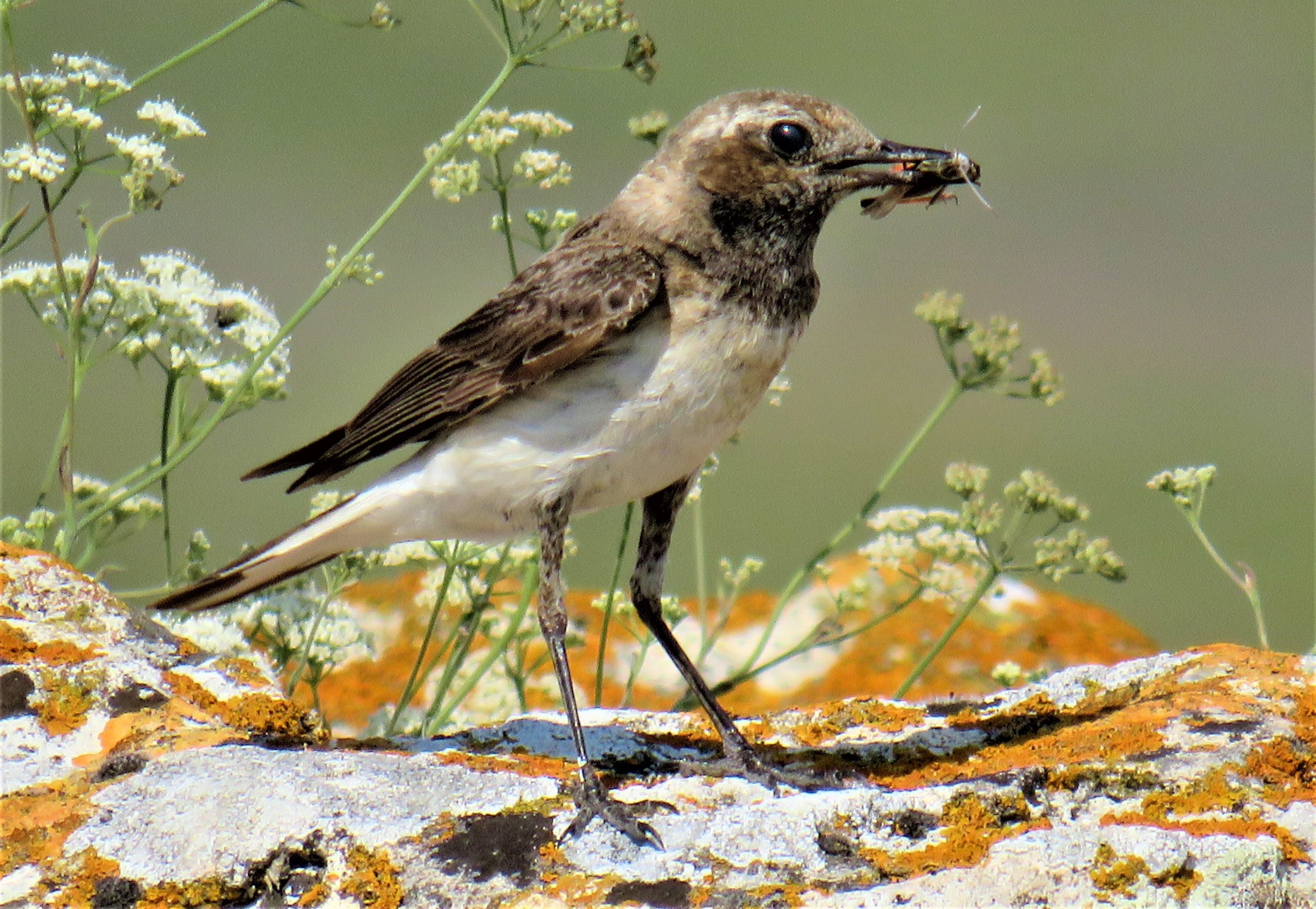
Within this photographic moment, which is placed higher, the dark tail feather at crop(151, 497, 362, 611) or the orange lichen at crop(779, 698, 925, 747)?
the dark tail feather at crop(151, 497, 362, 611)

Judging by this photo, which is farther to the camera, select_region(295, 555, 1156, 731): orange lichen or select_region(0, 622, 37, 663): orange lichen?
select_region(295, 555, 1156, 731): orange lichen

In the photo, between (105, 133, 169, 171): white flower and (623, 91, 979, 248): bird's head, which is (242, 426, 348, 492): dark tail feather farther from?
(623, 91, 979, 248): bird's head

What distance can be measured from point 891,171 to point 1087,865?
2455mm

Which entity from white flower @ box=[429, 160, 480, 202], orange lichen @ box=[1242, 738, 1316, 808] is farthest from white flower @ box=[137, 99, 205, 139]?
orange lichen @ box=[1242, 738, 1316, 808]

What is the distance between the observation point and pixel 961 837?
138 inches

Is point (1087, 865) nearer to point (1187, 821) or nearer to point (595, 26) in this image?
point (1187, 821)

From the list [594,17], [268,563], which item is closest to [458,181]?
[594,17]

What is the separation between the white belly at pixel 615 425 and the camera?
15.0 feet

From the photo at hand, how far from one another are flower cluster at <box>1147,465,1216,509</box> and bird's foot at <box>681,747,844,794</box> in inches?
77.2

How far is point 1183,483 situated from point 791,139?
6.94 feet

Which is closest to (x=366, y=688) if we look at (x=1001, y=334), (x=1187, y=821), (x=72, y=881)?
(x=1001, y=334)

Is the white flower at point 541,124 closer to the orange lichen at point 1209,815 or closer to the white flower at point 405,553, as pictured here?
the white flower at point 405,553

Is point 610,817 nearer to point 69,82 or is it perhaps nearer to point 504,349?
point 504,349

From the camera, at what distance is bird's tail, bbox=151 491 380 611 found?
16.6 ft
